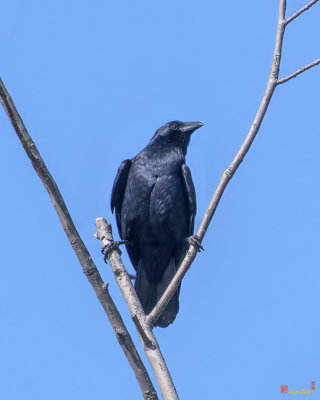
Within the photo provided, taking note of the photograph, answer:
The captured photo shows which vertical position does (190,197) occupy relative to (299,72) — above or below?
above

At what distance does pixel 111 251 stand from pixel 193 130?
2.93 metres

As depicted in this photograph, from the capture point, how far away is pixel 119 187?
7.73 metres

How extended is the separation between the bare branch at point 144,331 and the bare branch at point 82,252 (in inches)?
3.5

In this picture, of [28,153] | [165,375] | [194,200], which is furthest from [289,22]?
[194,200]

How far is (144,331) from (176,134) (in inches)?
153

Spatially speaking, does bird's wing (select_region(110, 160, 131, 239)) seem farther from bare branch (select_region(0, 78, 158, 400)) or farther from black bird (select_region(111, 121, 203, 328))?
bare branch (select_region(0, 78, 158, 400))

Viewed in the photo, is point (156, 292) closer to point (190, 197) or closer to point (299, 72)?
point (190, 197)

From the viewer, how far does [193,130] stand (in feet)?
26.2

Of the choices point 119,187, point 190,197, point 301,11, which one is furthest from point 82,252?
point 119,187

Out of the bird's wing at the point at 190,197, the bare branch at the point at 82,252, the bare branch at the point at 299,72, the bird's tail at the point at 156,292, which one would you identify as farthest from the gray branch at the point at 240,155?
the bird's wing at the point at 190,197

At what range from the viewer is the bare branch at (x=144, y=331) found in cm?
400

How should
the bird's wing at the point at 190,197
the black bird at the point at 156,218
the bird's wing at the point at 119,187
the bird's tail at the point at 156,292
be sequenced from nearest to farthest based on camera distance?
the bird's tail at the point at 156,292 → the black bird at the point at 156,218 → the bird's wing at the point at 190,197 → the bird's wing at the point at 119,187

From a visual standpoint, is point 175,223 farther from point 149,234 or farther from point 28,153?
point 28,153

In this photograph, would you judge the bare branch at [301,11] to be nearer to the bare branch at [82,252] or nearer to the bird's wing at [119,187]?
the bare branch at [82,252]
